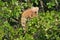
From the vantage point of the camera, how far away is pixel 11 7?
7.96 feet

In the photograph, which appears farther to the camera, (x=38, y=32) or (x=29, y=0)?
(x=29, y=0)

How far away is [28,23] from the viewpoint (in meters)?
2.33

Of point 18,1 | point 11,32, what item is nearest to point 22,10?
point 18,1

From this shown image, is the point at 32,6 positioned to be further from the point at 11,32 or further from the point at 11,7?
the point at 11,32

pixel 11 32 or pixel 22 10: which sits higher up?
pixel 22 10

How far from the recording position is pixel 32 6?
2.46m

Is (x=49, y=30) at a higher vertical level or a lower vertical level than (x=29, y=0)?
lower

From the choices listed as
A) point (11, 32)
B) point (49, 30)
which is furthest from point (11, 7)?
point (49, 30)

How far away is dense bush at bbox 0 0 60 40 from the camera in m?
2.28

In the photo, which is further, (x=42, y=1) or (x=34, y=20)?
(x=42, y=1)

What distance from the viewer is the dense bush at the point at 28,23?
2.28 meters

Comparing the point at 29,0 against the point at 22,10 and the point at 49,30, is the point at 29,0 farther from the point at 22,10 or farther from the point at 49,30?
the point at 49,30

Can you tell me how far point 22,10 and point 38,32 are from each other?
0.33 metres

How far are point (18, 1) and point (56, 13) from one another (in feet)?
1.48
